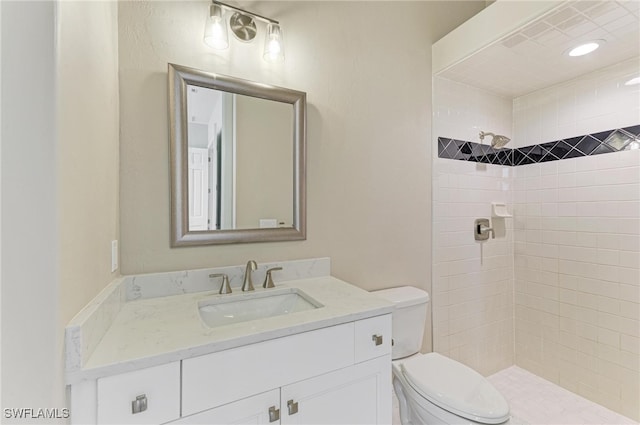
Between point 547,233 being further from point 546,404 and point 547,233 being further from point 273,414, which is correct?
point 273,414

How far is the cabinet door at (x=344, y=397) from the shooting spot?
95cm

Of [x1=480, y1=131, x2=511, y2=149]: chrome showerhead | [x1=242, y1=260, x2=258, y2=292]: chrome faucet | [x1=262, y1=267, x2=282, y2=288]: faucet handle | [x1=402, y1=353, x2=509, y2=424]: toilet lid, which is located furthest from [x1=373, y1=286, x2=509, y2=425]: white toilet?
[x1=480, y1=131, x2=511, y2=149]: chrome showerhead

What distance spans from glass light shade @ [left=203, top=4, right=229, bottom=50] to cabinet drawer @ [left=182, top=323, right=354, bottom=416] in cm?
127

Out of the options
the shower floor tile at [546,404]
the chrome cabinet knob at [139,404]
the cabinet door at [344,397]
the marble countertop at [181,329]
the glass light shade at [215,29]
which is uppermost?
the glass light shade at [215,29]

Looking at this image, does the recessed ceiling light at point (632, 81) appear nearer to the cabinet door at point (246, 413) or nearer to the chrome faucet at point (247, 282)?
the chrome faucet at point (247, 282)

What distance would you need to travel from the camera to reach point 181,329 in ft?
3.05

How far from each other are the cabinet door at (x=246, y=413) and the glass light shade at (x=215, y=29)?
1410 mm

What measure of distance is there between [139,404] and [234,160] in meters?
0.99

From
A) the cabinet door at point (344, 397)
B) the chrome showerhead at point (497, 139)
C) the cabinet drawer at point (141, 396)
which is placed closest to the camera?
the cabinet drawer at point (141, 396)

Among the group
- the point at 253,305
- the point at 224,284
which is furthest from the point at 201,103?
the point at 253,305

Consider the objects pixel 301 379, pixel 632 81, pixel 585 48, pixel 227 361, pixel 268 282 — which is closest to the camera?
pixel 227 361

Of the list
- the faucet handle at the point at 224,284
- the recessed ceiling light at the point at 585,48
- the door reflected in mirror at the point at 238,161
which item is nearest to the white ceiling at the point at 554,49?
the recessed ceiling light at the point at 585,48

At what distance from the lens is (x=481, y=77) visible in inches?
78.5

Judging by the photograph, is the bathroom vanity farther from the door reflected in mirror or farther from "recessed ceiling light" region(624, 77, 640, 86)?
"recessed ceiling light" region(624, 77, 640, 86)
